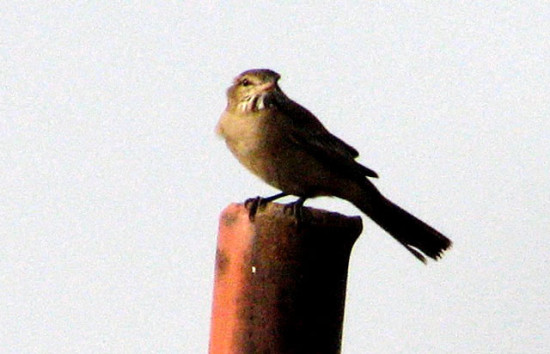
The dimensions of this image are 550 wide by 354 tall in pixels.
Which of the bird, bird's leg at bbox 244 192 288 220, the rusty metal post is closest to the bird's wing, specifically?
the bird

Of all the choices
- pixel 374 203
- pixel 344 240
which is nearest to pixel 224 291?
pixel 344 240

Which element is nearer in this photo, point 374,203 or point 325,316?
point 325,316

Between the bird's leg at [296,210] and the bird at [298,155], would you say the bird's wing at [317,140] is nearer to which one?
the bird at [298,155]

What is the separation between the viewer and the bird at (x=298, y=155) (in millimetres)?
9023

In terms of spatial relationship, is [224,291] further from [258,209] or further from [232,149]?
[232,149]

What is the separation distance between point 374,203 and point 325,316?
3173 millimetres

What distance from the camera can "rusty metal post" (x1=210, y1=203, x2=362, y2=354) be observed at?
646 cm

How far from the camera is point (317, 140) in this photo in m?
9.22

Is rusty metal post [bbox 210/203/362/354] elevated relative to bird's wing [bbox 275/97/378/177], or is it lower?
lower

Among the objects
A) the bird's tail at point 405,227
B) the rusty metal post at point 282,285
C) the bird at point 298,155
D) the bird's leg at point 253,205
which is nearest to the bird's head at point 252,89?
the bird at point 298,155

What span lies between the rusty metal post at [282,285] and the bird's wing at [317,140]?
247 centimetres

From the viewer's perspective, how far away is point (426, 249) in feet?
30.5

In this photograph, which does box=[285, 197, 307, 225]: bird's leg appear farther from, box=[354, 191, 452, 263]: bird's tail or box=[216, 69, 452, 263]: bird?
box=[354, 191, 452, 263]: bird's tail

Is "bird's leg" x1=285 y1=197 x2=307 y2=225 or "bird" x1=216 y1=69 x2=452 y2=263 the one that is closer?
"bird's leg" x1=285 y1=197 x2=307 y2=225
